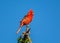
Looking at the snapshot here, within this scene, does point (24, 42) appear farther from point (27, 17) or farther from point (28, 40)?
point (27, 17)

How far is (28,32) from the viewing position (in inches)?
1047

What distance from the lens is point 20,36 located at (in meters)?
26.8

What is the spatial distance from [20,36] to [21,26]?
34.8 inches

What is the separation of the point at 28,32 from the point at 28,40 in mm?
700

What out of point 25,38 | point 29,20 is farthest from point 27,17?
point 25,38

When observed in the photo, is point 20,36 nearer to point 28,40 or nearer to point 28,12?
point 28,40

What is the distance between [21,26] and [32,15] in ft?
6.28

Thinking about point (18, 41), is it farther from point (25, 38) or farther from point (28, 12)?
point (28, 12)

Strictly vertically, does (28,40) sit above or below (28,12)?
below

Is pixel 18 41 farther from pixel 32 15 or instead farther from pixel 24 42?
pixel 32 15

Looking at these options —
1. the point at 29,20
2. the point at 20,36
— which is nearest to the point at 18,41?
the point at 20,36

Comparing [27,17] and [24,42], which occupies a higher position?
[27,17]

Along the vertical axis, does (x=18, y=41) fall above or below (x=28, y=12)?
below

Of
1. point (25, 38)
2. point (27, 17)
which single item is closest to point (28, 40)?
point (25, 38)
